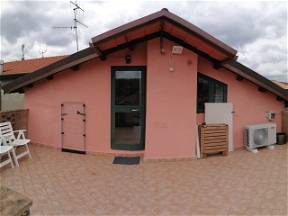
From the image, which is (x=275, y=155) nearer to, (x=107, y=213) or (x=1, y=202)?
(x=107, y=213)

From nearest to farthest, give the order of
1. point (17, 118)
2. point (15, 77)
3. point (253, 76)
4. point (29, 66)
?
1. point (253, 76)
2. point (17, 118)
3. point (15, 77)
4. point (29, 66)

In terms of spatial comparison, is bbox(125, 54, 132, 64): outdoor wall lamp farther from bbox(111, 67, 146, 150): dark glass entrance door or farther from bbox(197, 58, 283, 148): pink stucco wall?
bbox(197, 58, 283, 148): pink stucco wall

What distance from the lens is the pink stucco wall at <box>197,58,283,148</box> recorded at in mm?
7188

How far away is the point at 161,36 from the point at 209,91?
2.41 m

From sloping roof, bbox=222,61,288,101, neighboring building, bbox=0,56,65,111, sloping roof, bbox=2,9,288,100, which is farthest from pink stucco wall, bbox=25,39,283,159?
neighboring building, bbox=0,56,65,111

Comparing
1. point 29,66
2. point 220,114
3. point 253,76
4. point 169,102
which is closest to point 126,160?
point 169,102

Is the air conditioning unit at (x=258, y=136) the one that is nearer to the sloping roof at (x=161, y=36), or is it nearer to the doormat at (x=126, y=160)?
the sloping roof at (x=161, y=36)

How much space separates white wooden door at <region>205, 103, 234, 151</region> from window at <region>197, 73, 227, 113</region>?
0.21 meters

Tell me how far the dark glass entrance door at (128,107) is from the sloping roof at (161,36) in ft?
2.60

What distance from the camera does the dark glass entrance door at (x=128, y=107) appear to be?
672cm

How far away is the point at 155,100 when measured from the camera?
627cm

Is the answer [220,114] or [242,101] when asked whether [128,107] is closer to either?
[220,114]

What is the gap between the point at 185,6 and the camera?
7031 mm

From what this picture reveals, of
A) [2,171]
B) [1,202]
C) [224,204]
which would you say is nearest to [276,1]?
[224,204]
